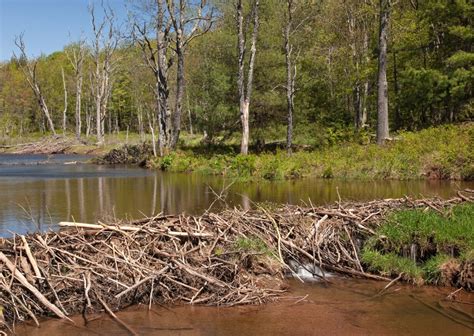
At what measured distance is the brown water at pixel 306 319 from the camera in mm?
7461

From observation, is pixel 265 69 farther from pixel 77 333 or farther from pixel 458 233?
pixel 77 333

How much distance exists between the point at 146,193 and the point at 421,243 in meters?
13.0

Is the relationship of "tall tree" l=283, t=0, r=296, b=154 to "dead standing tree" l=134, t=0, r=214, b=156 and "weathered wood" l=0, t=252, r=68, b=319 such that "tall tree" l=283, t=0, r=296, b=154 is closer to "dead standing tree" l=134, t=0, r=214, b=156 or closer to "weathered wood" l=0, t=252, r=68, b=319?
"dead standing tree" l=134, t=0, r=214, b=156

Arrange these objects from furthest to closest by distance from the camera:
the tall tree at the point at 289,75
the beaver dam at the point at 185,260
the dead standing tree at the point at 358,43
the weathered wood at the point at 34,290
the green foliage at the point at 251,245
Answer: the dead standing tree at the point at 358,43 → the tall tree at the point at 289,75 → the green foliage at the point at 251,245 → the beaver dam at the point at 185,260 → the weathered wood at the point at 34,290

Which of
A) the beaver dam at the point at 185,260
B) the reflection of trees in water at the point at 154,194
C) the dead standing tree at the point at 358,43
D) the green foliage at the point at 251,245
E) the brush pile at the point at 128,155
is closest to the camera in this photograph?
the beaver dam at the point at 185,260

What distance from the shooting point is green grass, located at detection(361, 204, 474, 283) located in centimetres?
941

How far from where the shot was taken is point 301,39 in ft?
119

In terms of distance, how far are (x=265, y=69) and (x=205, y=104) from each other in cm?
451

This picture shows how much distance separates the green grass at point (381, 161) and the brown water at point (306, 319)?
16.1 m

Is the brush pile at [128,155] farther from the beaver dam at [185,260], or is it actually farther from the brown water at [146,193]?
the beaver dam at [185,260]

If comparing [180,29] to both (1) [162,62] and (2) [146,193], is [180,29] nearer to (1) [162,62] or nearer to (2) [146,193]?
(1) [162,62]

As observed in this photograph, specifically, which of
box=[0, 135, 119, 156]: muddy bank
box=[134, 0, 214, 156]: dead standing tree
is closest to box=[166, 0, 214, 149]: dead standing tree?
box=[134, 0, 214, 156]: dead standing tree

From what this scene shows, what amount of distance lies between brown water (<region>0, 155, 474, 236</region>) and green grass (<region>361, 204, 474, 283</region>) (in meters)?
3.85

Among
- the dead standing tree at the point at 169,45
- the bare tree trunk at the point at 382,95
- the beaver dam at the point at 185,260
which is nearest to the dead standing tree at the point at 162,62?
the dead standing tree at the point at 169,45
